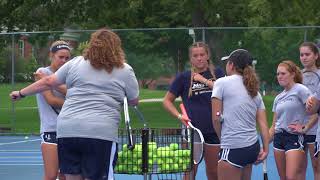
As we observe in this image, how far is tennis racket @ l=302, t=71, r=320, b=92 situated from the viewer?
901cm

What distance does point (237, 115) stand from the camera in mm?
7320

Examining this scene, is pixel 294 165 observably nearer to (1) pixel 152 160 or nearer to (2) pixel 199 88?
(2) pixel 199 88

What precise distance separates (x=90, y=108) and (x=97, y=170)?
1.71 feet

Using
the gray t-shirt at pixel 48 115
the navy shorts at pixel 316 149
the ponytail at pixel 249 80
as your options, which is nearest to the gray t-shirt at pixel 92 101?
the ponytail at pixel 249 80

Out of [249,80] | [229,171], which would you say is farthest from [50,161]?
[249,80]

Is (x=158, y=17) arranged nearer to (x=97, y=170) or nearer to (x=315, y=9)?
(x=315, y=9)

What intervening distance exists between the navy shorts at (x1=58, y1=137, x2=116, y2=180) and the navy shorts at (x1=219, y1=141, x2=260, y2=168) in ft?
4.31

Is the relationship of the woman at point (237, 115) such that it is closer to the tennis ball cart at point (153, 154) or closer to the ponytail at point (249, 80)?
the ponytail at point (249, 80)

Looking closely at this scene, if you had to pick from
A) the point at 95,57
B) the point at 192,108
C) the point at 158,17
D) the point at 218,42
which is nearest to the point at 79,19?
the point at 158,17

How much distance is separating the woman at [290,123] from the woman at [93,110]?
2748 mm

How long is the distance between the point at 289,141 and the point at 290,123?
203 mm

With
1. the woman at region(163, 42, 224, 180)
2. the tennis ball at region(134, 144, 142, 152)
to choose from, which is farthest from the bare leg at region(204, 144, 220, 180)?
the tennis ball at region(134, 144, 142, 152)

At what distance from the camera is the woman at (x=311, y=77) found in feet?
28.8

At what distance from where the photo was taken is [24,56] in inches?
821
